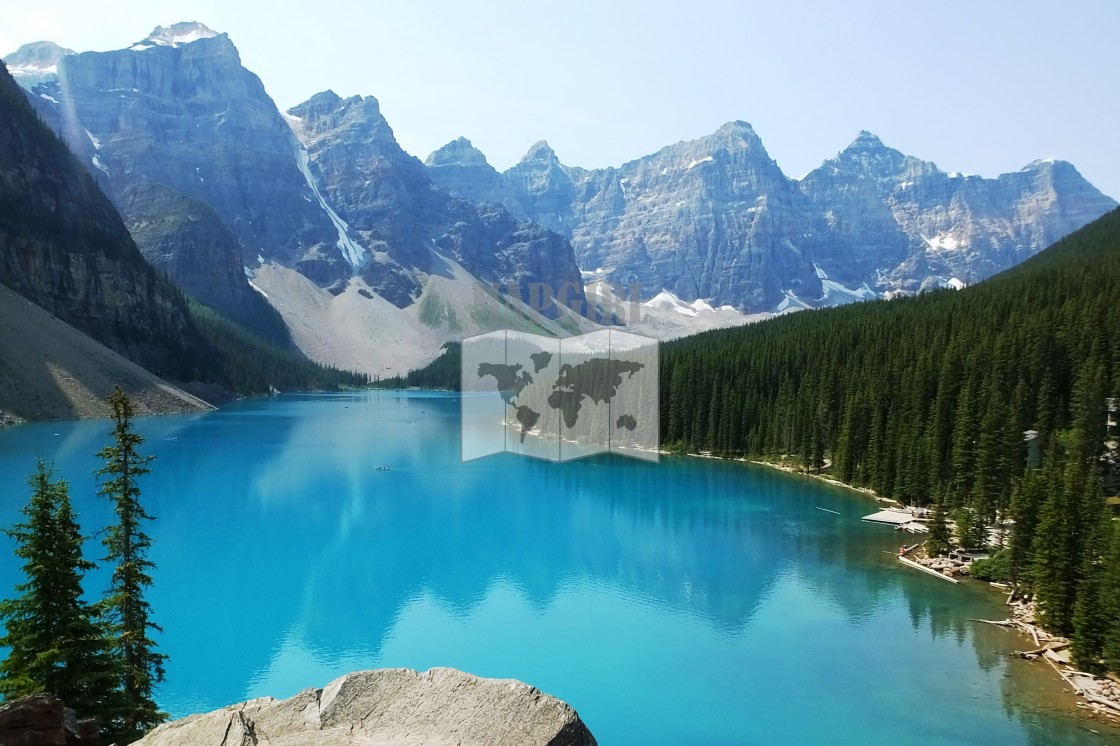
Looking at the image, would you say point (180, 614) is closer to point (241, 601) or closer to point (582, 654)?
point (241, 601)

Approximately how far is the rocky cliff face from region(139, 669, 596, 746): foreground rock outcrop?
141 metres

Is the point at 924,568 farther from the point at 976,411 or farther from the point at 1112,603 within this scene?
the point at 976,411

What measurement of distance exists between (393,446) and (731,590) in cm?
6751

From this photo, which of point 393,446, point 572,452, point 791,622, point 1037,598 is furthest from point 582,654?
point 393,446

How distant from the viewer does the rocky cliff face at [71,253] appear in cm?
12506

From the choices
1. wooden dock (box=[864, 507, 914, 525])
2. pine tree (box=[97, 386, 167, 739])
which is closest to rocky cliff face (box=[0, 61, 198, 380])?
pine tree (box=[97, 386, 167, 739])

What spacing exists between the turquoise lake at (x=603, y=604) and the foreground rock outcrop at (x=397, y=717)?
48.2 feet

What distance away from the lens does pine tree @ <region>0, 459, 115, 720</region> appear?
47.3ft

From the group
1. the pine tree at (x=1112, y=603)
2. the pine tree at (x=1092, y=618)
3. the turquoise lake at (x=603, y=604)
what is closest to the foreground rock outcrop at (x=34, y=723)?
the turquoise lake at (x=603, y=604)

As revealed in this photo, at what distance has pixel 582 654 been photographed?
2902cm

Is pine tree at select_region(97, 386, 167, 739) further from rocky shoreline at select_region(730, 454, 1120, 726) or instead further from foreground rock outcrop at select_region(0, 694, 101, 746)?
rocky shoreline at select_region(730, 454, 1120, 726)

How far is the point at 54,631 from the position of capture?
14734 millimetres

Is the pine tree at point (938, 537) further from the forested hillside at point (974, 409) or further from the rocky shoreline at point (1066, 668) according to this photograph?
the rocky shoreline at point (1066, 668)

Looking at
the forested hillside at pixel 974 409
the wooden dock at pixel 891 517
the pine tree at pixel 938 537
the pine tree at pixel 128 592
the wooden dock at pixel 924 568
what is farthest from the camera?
the wooden dock at pixel 891 517
